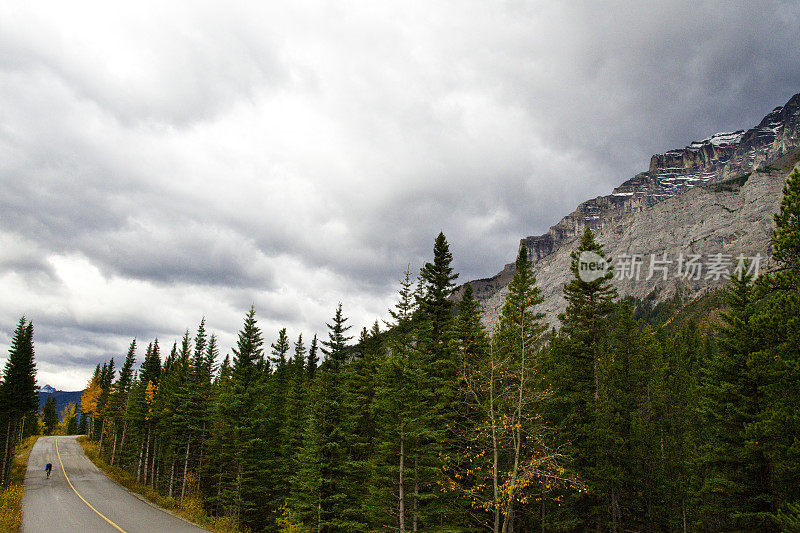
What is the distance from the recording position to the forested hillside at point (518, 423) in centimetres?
1691

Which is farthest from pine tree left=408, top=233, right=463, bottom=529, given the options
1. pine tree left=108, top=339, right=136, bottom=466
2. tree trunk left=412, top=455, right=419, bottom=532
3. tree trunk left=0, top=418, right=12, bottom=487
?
pine tree left=108, top=339, right=136, bottom=466

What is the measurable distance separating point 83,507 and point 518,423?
1395 inches

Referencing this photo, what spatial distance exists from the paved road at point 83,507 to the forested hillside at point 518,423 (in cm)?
594

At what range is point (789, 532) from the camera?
500 inches

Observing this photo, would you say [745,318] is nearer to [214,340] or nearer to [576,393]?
[576,393]

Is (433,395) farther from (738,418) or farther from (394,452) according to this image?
(738,418)

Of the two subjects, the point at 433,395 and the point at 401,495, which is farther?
the point at 433,395

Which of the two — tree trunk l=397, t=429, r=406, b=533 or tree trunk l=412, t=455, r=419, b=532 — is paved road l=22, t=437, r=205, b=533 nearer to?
tree trunk l=397, t=429, r=406, b=533

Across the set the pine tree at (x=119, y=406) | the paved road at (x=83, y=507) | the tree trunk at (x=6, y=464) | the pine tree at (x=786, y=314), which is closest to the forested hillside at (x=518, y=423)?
the pine tree at (x=786, y=314)

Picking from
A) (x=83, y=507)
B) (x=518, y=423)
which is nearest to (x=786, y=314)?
(x=518, y=423)

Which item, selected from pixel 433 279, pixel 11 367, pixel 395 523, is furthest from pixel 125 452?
pixel 433 279

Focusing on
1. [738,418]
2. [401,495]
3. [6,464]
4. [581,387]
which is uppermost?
[581,387]

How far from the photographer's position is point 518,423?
50.3 feet

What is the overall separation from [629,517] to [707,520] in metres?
7.52
